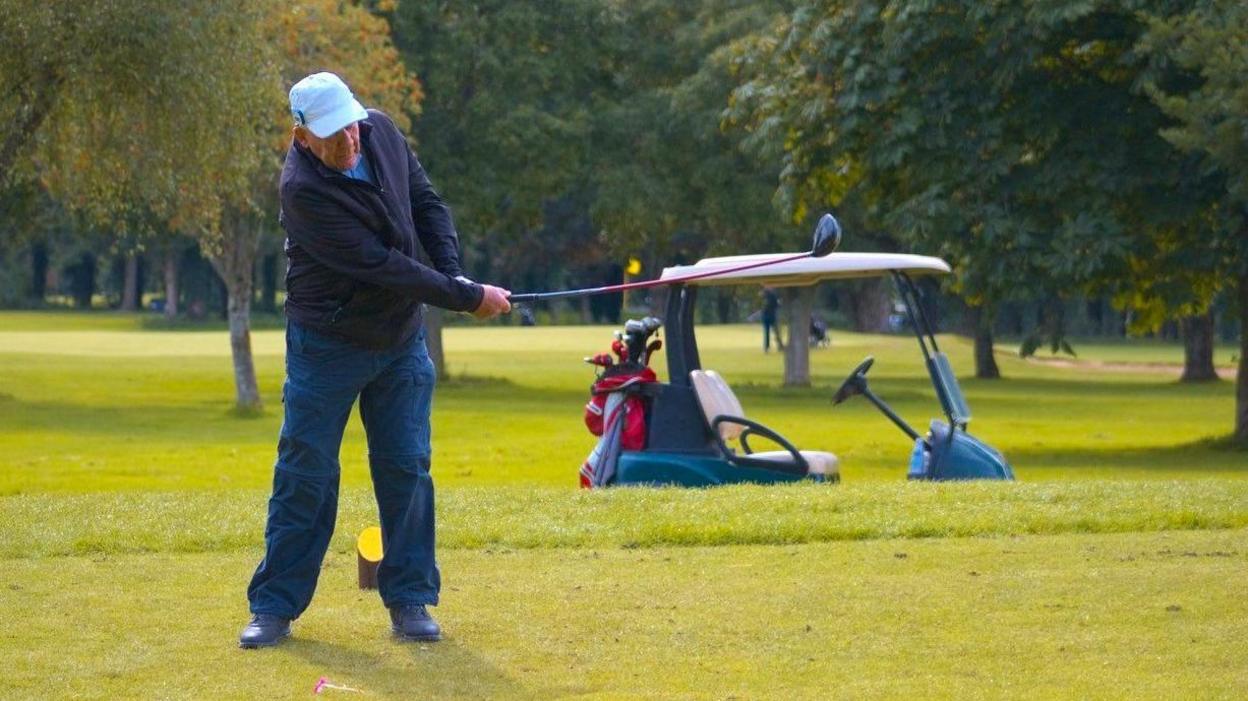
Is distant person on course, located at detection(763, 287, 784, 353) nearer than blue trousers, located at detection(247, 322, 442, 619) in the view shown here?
No

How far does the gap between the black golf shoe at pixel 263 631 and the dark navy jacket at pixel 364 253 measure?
37.2 inches

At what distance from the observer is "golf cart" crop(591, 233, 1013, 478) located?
13.7 metres

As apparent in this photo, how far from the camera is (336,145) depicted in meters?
6.60

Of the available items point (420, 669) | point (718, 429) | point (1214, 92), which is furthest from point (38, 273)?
point (420, 669)

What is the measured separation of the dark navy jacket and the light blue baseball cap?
208mm

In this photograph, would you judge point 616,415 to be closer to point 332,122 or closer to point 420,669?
point 332,122

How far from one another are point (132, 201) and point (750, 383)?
21.6 metres

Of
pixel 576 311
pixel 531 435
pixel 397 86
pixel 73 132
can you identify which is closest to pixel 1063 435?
pixel 531 435

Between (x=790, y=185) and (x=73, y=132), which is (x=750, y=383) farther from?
(x=73, y=132)

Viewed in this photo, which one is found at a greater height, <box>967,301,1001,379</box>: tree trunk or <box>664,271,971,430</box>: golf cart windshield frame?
<box>664,271,971,430</box>: golf cart windshield frame

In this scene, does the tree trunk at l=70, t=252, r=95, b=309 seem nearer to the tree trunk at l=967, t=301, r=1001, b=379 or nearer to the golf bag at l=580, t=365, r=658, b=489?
the tree trunk at l=967, t=301, r=1001, b=379

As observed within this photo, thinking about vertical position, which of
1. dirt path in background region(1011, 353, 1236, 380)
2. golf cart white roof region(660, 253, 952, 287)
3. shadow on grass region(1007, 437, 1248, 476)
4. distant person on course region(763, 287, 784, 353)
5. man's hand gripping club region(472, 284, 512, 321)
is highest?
golf cart white roof region(660, 253, 952, 287)

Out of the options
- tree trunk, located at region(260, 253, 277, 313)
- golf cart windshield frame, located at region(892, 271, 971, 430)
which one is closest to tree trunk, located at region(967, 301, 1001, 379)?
golf cart windshield frame, located at region(892, 271, 971, 430)

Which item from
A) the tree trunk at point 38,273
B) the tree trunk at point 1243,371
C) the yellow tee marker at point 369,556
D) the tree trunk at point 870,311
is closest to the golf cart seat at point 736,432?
the yellow tee marker at point 369,556
